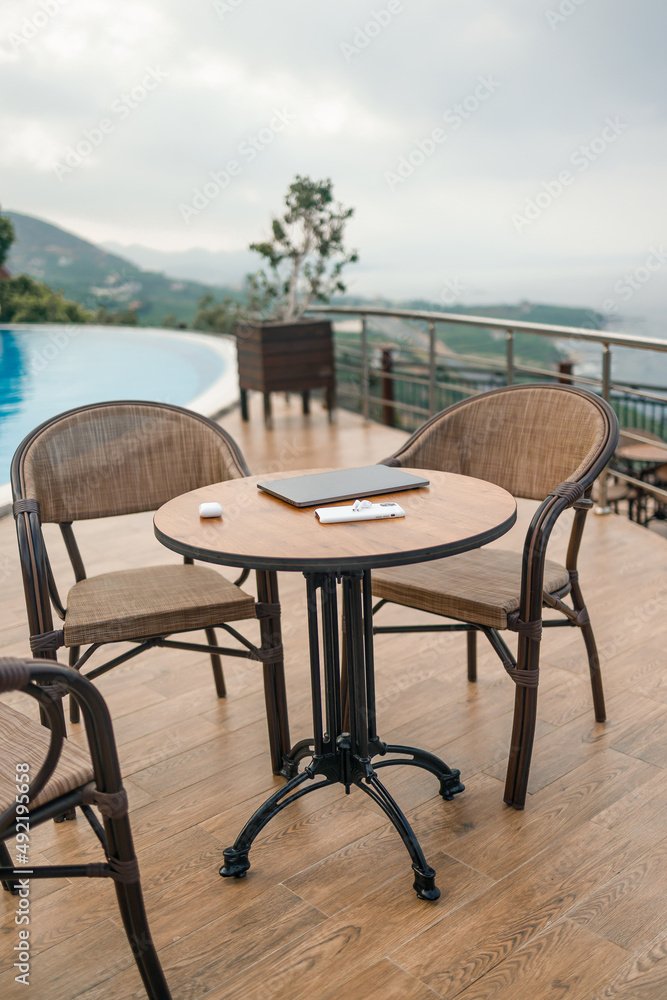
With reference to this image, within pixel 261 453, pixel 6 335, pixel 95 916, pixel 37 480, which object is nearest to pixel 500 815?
pixel 95 916

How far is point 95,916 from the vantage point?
1349 millimetres

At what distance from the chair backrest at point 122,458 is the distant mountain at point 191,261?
15875 mm

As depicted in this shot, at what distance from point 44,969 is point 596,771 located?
112 cm

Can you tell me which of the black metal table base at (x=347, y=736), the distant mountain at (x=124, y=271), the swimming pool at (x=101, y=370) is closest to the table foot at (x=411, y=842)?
the black metal table base at (x=347, y=736)

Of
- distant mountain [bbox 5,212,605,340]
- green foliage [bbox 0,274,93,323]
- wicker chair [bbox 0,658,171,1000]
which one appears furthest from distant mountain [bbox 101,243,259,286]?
wicker chair [bbox 0,658,171,1000]

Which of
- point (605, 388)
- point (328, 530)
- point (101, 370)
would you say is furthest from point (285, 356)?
point (101, 370)

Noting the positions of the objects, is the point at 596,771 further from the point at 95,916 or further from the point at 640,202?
the point at 640,202

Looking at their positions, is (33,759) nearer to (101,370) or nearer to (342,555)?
(342,555)

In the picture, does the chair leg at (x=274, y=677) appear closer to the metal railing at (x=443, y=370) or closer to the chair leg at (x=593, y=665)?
the chair leg at (x=593, y=665)

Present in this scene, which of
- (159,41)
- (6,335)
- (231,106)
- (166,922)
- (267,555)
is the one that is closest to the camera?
(267,555)

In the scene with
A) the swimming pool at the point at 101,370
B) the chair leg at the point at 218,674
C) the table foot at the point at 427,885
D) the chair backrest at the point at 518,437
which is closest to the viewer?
the table foot at the point at 427,885

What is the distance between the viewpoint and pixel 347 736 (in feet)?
4.95

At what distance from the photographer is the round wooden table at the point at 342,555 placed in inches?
47.6

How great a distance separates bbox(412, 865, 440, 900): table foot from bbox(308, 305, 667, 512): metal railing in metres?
2.05
